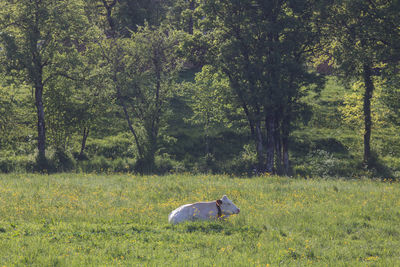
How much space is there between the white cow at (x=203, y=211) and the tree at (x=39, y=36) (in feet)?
59.5

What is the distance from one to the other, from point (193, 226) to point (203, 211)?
1.05 m

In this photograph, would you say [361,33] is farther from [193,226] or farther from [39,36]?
[39,36]

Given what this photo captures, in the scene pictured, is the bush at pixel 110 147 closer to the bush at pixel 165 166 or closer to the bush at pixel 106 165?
the bush at pixel 106 165

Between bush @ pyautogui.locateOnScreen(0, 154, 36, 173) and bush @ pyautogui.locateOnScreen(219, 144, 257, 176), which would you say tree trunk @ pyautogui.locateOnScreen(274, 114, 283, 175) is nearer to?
bush @ pyautogui.locateOnScreen(219, 144, 257, 176)

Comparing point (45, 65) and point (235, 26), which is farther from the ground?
point (235, 26)

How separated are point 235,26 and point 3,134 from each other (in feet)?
67.3

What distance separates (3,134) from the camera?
29391mm

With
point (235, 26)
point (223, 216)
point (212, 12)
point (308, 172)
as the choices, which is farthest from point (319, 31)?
point (223, 216)

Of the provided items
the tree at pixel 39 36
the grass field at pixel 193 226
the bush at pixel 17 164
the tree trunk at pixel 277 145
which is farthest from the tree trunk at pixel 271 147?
the bush at pixel 17 164

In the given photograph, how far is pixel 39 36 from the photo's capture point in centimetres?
2755

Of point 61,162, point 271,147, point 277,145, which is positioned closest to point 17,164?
point 61,162

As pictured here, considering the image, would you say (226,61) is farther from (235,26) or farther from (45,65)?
(45,65)

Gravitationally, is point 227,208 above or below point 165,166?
below

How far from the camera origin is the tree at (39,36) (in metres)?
26.8
